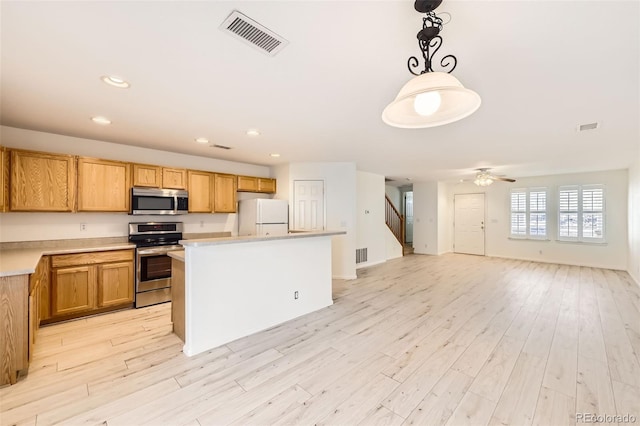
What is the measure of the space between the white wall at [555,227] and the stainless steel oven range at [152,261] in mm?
8753

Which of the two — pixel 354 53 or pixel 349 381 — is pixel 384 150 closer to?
pixel 354 53

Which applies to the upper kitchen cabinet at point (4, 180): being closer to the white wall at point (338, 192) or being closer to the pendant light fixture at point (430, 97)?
the white wall at point (338, 192)

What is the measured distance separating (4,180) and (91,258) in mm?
1297

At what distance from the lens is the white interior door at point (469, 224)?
28.8 feet

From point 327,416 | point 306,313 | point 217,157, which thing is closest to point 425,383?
point 327,416

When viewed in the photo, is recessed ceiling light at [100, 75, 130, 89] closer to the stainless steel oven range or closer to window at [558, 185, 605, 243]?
the stainless steel oven range

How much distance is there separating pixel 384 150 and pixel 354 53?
9.69 feet

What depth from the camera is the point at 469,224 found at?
9.06m

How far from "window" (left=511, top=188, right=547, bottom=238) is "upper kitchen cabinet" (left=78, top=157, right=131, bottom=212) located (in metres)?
9.86

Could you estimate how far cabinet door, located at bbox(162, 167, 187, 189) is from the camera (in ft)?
14.5

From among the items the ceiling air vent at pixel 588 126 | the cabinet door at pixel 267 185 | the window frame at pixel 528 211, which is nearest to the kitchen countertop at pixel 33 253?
the cabinet door at pixel 267 185

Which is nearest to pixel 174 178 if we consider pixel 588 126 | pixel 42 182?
pixel 42 182

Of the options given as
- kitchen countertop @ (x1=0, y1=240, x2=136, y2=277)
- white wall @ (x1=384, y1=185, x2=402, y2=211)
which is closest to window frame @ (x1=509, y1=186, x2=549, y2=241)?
white wall @ (x1=384, y1=185, x2=402, y2=211)

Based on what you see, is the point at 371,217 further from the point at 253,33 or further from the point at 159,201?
the point at 253,33
